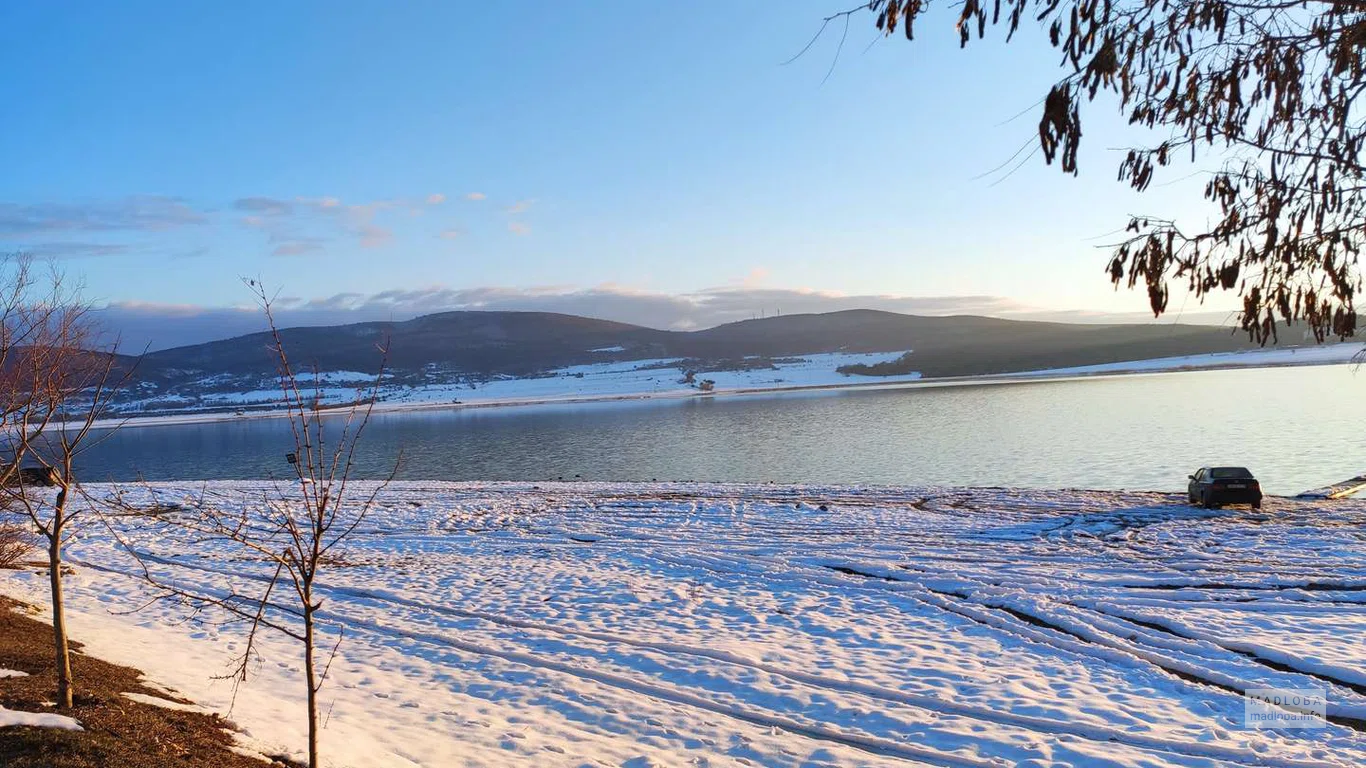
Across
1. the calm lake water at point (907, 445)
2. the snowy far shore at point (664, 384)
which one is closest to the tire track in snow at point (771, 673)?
the calm lake water at point (907, 445)

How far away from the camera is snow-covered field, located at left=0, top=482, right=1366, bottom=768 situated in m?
7.43

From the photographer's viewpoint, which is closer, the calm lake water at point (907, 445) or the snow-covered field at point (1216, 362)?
the calm lake water at point (907, 445)

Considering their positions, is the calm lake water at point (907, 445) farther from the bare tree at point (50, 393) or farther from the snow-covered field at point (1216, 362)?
the snow-covered field at point (1216, 362)

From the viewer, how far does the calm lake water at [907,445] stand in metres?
34.3

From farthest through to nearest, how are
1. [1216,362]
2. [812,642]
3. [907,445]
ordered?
1. [1216,362]
2. [907,445]
3. [812,642]

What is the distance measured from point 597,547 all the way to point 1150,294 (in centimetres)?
1543

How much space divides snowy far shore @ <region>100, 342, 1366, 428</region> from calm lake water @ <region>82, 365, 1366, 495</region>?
5895cm

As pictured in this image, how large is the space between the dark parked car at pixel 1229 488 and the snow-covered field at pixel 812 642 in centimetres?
52

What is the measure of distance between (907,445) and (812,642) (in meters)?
36.6

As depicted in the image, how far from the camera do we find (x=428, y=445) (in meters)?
60.6

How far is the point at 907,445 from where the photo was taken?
45875 mm

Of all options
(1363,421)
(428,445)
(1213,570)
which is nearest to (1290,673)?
(1213,570)

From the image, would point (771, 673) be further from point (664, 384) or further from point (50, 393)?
point (664, 384)

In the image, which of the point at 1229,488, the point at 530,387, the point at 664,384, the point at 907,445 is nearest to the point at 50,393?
the point at 1229,488
